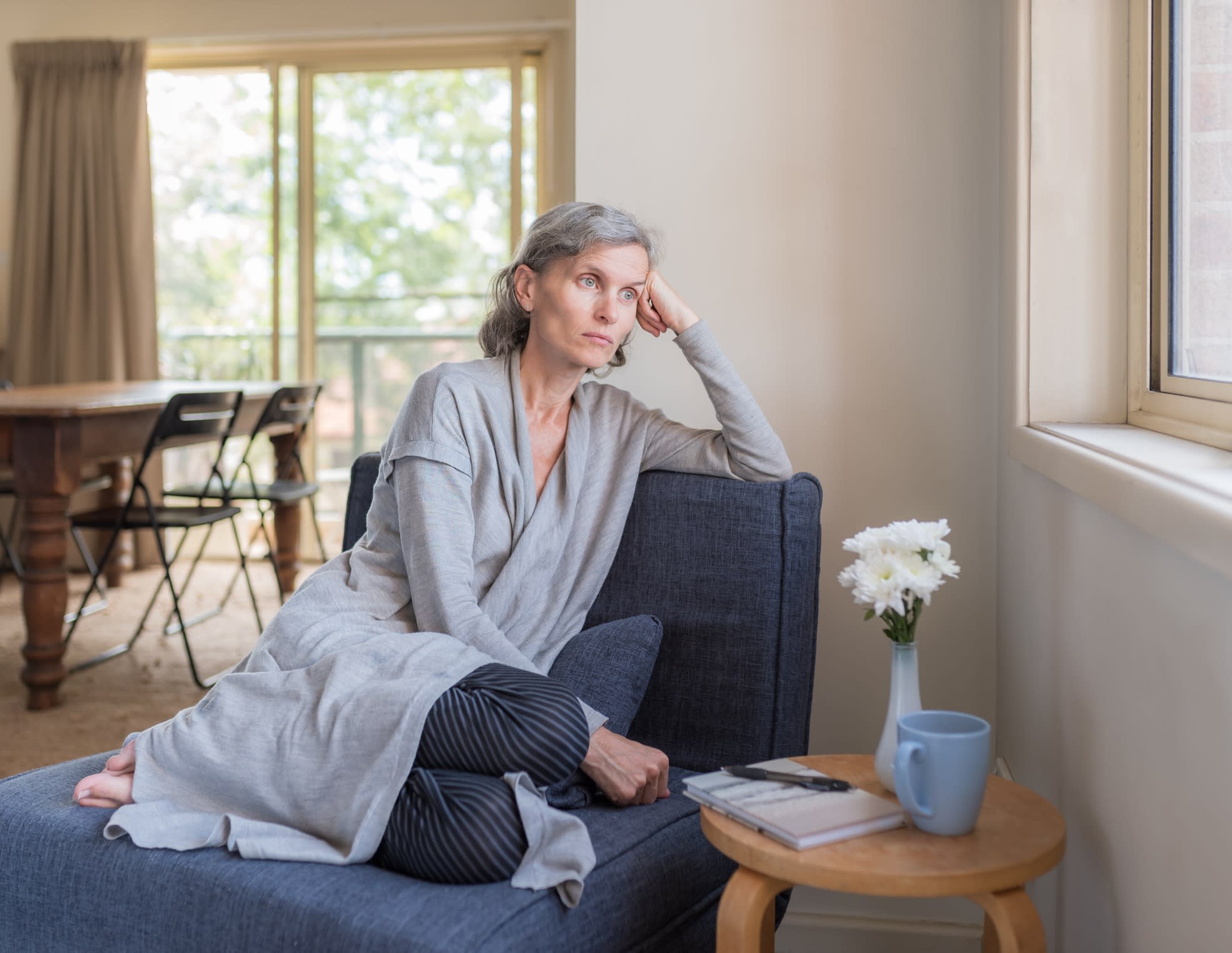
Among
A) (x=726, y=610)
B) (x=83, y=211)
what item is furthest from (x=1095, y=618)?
(x=83, y=211)

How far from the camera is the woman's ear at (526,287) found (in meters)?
1.89

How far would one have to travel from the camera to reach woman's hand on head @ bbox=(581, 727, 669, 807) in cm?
153

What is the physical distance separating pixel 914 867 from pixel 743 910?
186 millimetres

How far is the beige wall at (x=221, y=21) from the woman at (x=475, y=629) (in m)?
3.63

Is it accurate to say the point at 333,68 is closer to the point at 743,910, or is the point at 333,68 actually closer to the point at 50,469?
the point at 50,469

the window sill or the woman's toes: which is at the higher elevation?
the window sill

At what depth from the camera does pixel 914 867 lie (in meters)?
1.12

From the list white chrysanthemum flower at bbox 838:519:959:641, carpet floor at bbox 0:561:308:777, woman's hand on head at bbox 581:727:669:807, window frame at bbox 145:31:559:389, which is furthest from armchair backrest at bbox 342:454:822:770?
window frame at bbox 145:31:559:389

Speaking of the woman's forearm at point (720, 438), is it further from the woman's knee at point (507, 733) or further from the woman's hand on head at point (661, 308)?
the woman's knee at point (507, 733)

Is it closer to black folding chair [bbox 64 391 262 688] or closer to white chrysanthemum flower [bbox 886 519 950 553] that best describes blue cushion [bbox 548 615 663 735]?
white chrysanthemum flower [bbox 886 519 950 553]

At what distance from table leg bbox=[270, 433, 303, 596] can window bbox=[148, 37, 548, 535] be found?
971 mm

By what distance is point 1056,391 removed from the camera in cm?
173

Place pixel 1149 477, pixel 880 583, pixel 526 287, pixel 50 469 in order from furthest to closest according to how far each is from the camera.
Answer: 1. pixel 50 469
2. pixel 526 287
3. pixel 880 583
4. pixel 1149 477

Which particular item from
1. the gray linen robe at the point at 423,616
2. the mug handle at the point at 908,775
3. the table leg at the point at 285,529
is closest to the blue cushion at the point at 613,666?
the gray linen robe at the point at 423,616
